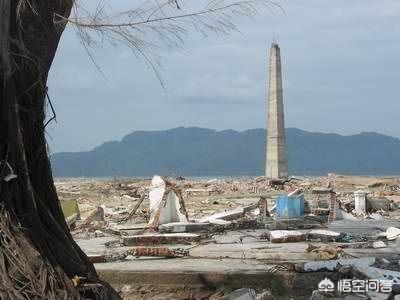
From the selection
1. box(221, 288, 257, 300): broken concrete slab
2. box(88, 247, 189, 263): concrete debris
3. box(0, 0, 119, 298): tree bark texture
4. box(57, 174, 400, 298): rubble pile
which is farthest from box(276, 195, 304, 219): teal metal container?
box(0, 0, 119, 298): tree bark texture

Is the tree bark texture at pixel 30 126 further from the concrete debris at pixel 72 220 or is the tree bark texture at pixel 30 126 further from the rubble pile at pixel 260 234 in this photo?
the concrete debris at pixel 72 220

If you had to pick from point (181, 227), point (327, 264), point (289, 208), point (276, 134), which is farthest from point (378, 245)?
point (276, 134)

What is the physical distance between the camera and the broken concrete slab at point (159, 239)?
11.8 m

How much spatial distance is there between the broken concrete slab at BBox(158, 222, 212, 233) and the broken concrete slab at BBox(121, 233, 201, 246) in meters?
1.14

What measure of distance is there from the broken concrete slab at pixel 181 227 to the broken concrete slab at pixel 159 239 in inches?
45.0

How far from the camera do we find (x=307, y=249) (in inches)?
410

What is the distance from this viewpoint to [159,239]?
12.0 metres

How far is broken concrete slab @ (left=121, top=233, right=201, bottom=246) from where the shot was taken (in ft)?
38.8

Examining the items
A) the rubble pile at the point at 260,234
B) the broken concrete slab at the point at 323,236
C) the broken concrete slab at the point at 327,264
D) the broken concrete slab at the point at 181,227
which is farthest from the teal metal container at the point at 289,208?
the broken concrete slab at the point at 327,264

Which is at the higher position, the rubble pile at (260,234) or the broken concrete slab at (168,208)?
the broken concrete slab at (168,208)

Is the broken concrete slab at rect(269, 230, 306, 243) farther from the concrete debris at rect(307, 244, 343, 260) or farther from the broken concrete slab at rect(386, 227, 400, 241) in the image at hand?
the broken concrete slab at rect(386, 227, 400, 241)

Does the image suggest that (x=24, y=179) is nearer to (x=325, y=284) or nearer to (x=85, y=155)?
(x=325, y=284)

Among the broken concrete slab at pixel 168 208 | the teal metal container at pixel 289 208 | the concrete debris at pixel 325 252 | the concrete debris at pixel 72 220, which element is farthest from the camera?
the concrete debris at pixel 72 220

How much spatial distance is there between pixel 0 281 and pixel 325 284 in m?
4.39
